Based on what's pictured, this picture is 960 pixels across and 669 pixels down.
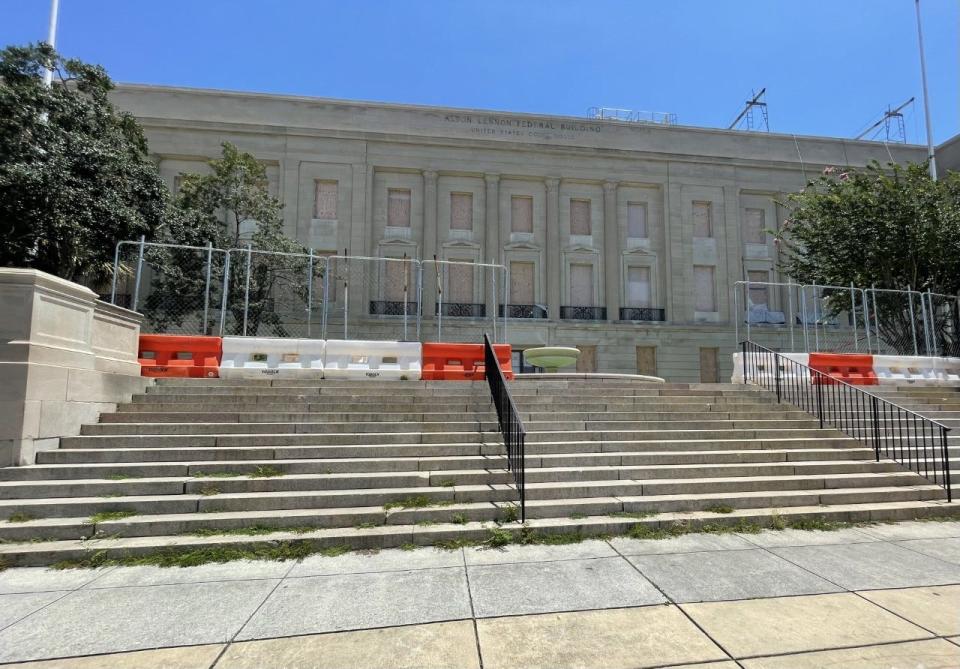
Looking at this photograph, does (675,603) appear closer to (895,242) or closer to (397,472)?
(397,472)

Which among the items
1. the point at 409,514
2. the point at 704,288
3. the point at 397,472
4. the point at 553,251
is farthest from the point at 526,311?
the point at 409,514

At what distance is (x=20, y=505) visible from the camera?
5352 mm

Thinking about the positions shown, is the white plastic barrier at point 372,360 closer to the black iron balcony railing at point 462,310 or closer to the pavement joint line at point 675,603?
the pavement joint line at point 675,603

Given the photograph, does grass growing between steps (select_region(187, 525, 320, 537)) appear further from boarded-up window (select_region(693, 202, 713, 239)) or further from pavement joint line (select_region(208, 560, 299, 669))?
boarded-up window (select_region(693, 202, 713, 239))

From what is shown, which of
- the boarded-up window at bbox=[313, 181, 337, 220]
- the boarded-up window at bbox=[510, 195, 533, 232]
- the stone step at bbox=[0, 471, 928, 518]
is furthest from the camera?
the boarded-up window at bbox=[510, 195, 533, 232]

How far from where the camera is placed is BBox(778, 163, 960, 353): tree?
15250 mm

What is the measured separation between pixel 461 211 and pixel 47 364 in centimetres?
2076

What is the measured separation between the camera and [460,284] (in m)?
23.9

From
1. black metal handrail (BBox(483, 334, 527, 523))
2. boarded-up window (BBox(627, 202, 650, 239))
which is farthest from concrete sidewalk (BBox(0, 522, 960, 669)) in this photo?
boarded-up window (BBox(627, 202, 650, 239))

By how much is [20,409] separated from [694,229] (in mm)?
27207

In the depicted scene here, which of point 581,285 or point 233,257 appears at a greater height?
point 581,285

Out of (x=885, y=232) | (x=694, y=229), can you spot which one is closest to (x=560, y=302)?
(x=694, y=229)

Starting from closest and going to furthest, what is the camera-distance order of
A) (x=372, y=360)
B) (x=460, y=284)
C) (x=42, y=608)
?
1. (x=42, y=608)
2. (x=372, y=360)
3. (x=460, y=284)

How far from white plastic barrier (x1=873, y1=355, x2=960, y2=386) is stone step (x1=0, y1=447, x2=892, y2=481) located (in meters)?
5.89
